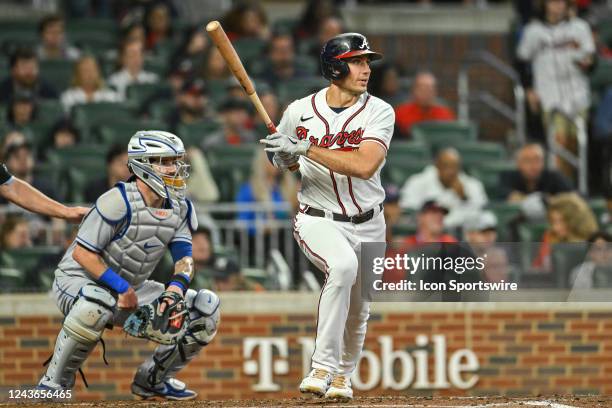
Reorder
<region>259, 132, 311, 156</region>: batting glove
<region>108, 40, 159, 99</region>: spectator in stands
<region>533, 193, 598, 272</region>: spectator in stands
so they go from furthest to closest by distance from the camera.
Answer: <region>108, 40, 159, 99</region>: spectator in stands < <region>533, 193, 598, 272</region>: spectator in stands < <region>259, 132, 311, 156</region>: batting glove

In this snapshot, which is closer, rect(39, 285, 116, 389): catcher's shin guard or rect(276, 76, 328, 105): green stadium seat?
rect(39, 285, 116, 389): catcher's shin guard

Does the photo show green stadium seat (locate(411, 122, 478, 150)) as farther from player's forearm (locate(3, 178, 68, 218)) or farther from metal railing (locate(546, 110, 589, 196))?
player's forearm (locate(3, 178, 68, 218))

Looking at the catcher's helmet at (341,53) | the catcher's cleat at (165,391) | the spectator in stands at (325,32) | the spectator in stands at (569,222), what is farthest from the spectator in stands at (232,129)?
the catcher's helmet at (341,53)

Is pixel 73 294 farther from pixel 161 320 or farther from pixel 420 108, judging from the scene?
pixel 420 108

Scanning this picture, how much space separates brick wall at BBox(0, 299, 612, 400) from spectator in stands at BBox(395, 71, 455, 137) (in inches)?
103

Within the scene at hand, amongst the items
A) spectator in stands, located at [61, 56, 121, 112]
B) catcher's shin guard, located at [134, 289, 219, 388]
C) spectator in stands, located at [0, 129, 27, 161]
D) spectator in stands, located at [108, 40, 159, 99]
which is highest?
spectator in stands, located at [108, 40, 159, 99]

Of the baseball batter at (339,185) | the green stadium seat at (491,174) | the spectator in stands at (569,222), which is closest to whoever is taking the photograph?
the baseball batter at (339,185)

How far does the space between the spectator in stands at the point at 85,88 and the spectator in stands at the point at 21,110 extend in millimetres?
381

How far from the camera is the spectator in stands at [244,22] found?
14984 millimetres

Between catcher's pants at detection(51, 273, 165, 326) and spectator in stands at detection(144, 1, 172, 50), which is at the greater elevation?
spectator in stands at detection(144, 1, 172, 50)

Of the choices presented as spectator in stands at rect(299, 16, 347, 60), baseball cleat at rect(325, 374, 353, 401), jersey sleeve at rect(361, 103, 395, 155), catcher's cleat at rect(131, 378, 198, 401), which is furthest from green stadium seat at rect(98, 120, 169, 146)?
baseball cleat at rect(325, 374, 353, 401)

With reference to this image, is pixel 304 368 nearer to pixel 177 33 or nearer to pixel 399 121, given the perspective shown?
pixel 399 121

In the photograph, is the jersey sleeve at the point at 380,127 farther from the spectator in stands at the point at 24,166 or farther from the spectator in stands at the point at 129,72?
the spectator in stands at the point at 129,72

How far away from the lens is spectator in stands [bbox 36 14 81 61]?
1433 cm
